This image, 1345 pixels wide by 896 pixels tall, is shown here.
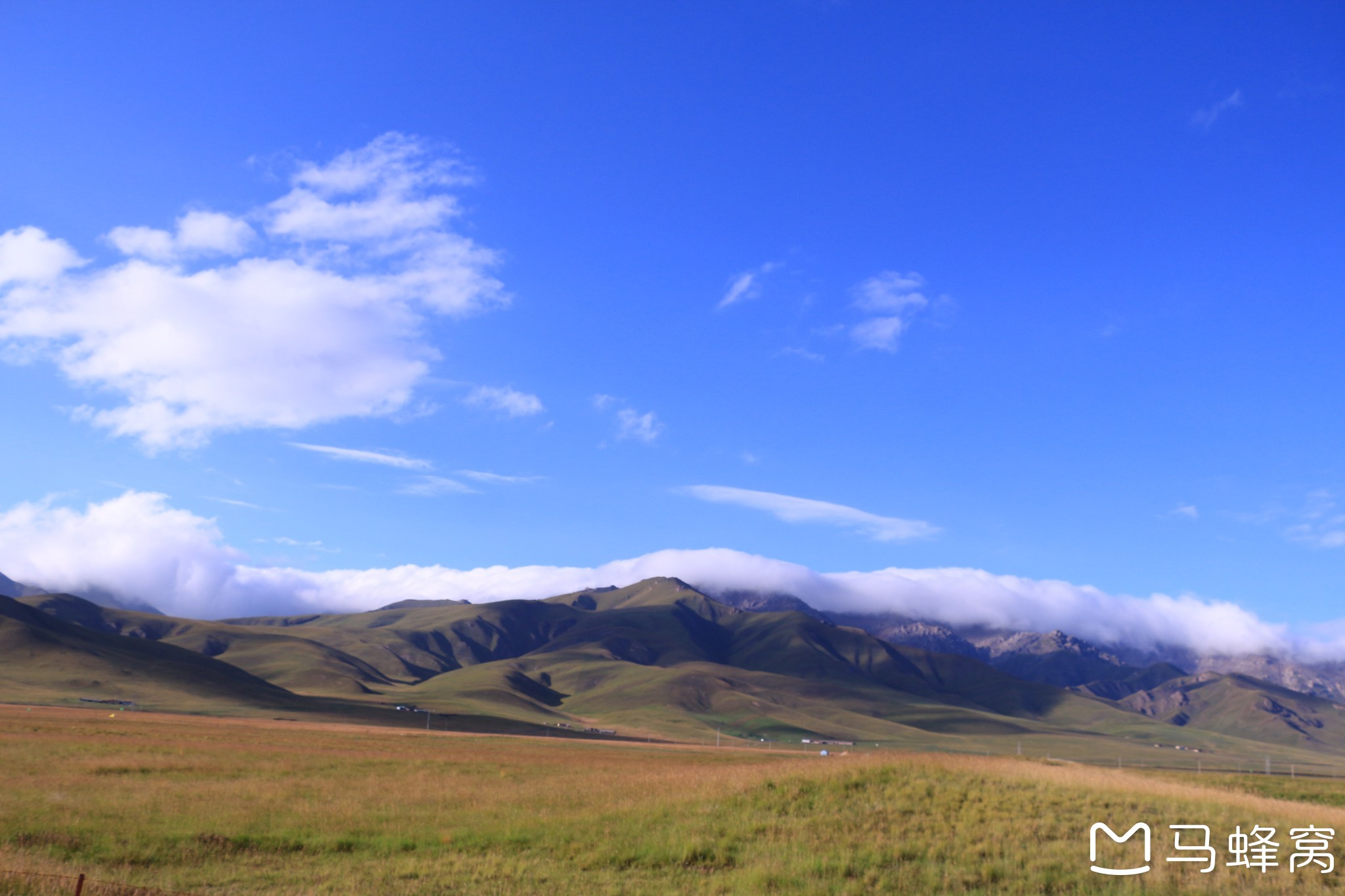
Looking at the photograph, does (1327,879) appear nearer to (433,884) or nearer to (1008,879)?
(1008,879)

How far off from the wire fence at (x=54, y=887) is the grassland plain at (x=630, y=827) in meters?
0.11

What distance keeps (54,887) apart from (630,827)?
569 inches

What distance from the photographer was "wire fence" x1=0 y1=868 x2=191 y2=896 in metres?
15.8

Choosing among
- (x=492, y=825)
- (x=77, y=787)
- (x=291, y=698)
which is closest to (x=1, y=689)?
(x=291, y=698)

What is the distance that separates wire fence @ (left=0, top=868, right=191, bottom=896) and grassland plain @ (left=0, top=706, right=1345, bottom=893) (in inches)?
4.3

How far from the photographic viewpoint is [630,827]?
1025 inches

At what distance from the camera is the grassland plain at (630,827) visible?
20000 mm

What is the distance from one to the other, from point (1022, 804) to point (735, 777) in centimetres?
1033

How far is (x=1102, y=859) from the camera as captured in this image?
21.9 m
